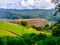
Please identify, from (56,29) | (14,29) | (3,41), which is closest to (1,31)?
(14,29)

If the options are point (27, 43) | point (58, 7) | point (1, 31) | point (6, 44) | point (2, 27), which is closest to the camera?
point (58, 7)

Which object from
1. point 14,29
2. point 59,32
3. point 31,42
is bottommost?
point 14,29

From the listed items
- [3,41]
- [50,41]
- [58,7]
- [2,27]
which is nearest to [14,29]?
[2,27]

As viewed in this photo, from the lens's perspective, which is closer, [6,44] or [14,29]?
[6,44]

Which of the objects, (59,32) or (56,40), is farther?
(59,32)

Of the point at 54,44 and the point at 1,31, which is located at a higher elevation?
the point at 54,44

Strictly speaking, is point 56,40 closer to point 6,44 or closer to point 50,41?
point 50,41

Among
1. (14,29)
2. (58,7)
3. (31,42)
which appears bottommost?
(14,29)

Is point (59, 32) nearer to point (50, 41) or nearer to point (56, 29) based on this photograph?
point (56, 29)

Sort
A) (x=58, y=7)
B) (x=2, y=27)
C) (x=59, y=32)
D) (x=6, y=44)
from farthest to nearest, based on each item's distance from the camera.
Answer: (x=2, y=27), (x=6, y=44), (x=59, y=32), (x=58, y=7)
